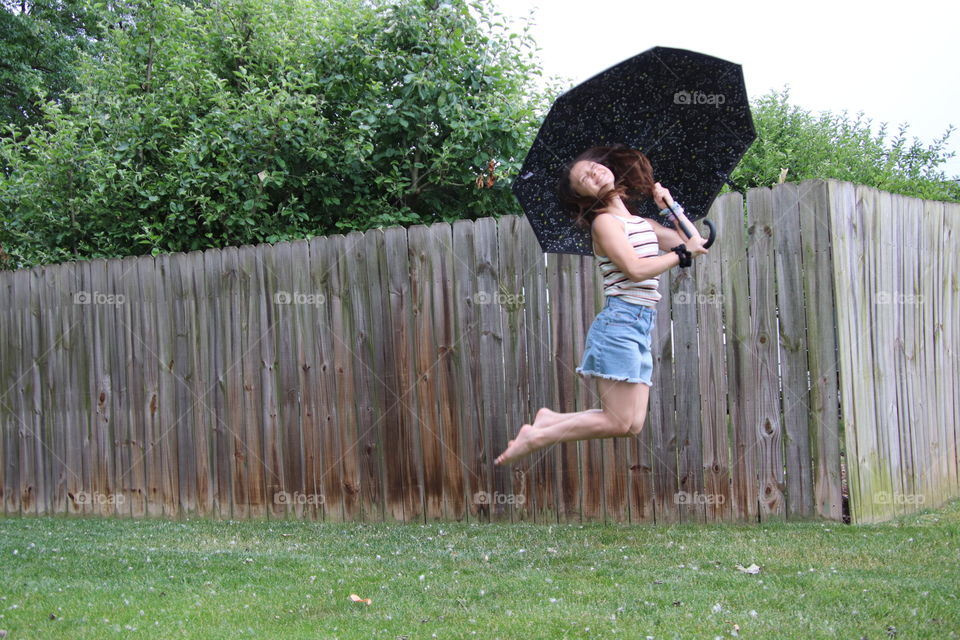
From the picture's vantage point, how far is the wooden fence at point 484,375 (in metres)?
5.21

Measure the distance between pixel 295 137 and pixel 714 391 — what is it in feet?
14.2

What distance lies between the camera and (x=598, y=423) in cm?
395

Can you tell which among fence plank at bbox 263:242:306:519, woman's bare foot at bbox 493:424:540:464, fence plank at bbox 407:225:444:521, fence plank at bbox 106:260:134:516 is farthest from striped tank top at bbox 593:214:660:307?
fence plank at bbox 106:260:134:516

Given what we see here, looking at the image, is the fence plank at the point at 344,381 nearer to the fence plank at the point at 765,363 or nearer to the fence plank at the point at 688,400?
the fence plank at the point at 688,400

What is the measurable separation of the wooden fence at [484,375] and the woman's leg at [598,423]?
1.59 m

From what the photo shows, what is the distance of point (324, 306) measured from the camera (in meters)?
6.52

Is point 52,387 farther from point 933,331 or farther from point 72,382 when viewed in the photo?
point 933,331

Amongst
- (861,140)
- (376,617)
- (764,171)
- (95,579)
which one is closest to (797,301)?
(376,617)

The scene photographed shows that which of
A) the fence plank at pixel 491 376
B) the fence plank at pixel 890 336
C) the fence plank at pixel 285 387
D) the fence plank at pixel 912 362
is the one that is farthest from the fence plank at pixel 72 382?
the fence plank at pixel 912 362

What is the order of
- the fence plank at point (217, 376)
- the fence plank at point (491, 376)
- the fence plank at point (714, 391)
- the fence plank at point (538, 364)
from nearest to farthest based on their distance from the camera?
the fence plank at point (714, 391), the fence plank at point (538, 364), the fence plank at point (491, 376), the fence plank at point (217, 376)

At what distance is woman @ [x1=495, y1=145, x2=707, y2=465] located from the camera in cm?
387

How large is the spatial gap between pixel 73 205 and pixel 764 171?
882cm

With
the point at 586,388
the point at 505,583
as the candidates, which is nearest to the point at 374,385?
the point at 586,388

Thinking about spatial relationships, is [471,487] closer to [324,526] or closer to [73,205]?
[324,526]
